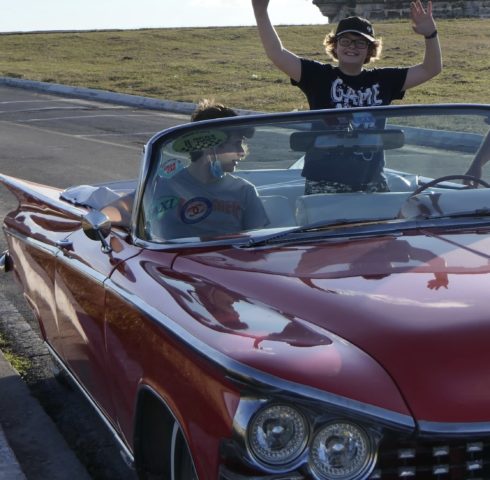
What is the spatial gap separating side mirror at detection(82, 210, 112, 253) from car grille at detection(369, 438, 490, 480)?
170 cm

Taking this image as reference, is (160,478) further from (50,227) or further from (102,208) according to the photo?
(50,227)

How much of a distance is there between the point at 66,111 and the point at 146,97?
8.30ft

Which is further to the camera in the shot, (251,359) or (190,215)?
(190,215)

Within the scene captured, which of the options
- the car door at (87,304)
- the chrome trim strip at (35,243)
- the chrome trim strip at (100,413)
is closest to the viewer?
the chrome trim strip at (100,413)

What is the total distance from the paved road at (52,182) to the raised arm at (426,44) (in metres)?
2.35

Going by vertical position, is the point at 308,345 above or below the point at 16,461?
above

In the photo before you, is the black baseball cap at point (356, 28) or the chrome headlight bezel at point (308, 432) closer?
the chrome headlight bezel at point (308, 432)

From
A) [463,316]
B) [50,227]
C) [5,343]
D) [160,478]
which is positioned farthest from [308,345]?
[5,343]

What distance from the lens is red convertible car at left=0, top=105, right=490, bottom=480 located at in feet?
8.09

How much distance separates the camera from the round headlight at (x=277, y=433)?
8.07 feet

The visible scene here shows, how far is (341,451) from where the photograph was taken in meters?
2.46

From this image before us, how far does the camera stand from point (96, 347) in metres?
3.77

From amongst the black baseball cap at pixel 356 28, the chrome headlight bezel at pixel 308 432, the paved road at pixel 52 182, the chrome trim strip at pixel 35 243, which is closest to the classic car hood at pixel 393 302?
the chrome headlight bezel at pixel 308 432

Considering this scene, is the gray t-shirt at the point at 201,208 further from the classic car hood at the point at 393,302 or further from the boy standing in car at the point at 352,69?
the boy standing in car at the point at 352,69
